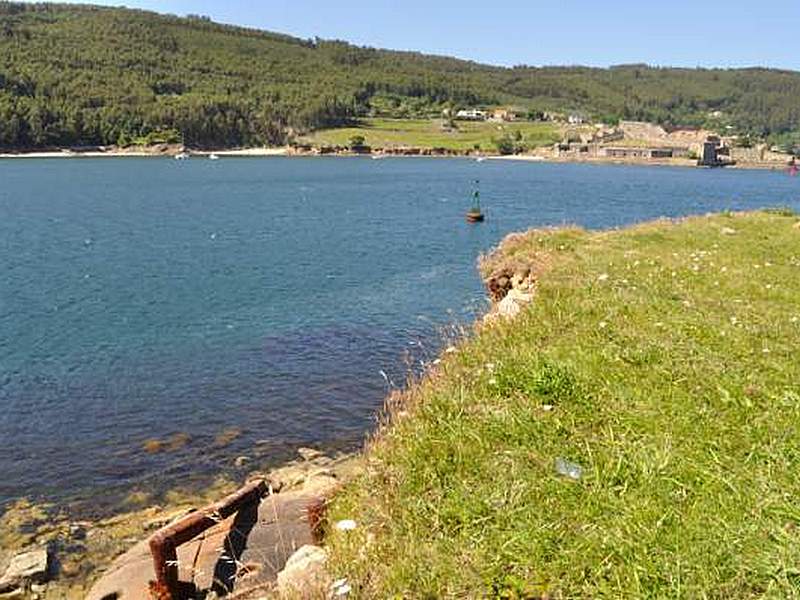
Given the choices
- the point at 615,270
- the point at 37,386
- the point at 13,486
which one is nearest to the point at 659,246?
the point at 615,270

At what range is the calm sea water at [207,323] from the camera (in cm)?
1928

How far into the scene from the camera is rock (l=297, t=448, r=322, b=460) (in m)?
18.1

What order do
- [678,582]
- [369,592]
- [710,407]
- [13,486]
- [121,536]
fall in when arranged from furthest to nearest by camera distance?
[13,486] < [121,536] < [710,407] < [369,592] < [678,582]

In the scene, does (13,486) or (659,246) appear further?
(659,246)

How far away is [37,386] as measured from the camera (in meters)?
23.6

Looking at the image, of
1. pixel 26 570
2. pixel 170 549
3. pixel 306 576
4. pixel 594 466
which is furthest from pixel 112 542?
pixel 594 466

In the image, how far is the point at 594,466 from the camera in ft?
23.1

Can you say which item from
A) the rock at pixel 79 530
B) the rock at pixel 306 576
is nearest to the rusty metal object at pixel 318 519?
the rock at pixel 306 576

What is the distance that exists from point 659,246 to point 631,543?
59.8ft

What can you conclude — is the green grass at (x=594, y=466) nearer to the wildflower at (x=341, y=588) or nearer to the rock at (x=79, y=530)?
the wildflower at (x=341, y=588)

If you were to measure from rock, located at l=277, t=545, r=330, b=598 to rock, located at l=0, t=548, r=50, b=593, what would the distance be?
8.07 metres

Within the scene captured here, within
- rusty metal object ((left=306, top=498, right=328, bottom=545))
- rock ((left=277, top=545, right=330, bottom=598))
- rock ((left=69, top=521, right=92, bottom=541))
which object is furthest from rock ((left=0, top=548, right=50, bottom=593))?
rock ((left=277, top=545, right=330, bottom=598))

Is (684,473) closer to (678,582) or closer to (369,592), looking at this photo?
(678,582)

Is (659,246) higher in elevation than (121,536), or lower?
higher
